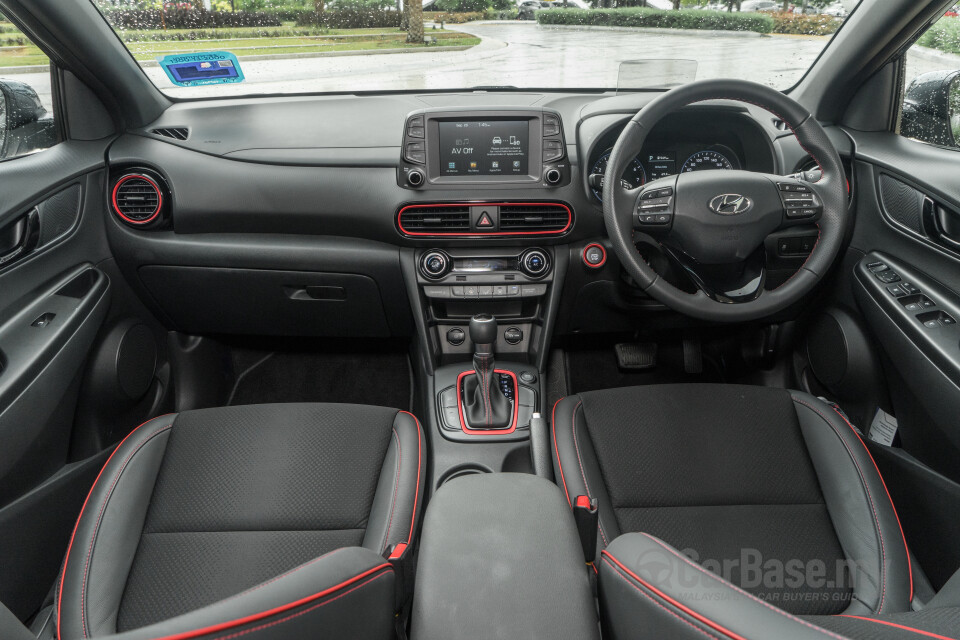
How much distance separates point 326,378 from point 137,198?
1030mm

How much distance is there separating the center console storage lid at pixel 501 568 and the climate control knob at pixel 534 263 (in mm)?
1055

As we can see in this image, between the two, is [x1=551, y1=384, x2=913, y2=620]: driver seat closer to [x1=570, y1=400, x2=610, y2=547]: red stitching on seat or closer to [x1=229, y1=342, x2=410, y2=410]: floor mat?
[x1=570, y1=400, x2=610, y2=547]: red stitching on seat

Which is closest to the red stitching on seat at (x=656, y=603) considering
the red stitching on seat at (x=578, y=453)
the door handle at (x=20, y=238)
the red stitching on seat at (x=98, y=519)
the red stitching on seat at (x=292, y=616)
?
the red stitching on seat at (x=292, y=616)

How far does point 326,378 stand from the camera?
2639 mm

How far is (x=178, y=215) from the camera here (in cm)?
199

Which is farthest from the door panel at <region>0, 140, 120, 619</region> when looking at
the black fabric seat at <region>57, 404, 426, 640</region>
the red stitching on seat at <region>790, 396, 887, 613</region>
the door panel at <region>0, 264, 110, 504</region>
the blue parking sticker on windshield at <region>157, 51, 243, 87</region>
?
the red stitching on seat at <region>790, 396, 887, 613</region>

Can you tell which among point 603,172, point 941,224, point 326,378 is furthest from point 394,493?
point 941,224

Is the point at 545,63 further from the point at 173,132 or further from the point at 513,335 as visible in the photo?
the point at 173,132

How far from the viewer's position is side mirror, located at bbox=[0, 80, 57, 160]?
185 centimetres

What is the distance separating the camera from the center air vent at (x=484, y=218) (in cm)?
188

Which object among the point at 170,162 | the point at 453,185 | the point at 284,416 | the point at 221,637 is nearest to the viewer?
the point at 221,637

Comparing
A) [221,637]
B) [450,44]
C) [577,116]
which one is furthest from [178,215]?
[221,637]

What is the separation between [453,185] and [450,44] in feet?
2.28

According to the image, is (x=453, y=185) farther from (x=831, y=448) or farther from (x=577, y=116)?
(x=831, y=448)
